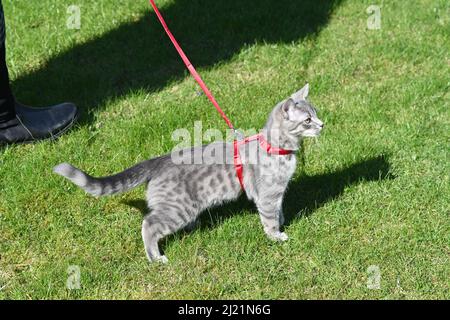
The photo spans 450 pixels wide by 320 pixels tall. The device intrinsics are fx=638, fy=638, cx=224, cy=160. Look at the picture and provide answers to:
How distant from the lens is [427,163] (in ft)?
16.4

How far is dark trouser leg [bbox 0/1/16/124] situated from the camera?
484 centimetres

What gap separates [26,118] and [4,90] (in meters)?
0.30

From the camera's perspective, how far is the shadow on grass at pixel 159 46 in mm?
5844

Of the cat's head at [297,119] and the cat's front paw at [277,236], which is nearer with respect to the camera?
the cat's head at [297,119]

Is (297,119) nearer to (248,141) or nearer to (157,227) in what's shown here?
(248,141)

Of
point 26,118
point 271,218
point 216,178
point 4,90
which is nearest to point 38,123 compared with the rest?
point 26,118

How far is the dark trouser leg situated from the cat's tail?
145cm

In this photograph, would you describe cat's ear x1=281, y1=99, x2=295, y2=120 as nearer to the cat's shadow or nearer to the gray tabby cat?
the gray tabby cat

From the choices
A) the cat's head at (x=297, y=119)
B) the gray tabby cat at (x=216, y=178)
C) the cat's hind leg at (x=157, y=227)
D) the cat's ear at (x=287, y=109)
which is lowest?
the cat's hind leg at (x=157, y=227)

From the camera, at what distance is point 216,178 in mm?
4172

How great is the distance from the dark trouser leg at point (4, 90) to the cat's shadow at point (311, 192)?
132cm

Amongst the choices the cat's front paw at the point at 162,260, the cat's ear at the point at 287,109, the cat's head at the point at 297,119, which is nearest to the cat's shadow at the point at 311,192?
the cat's front paw at the point at 162,260

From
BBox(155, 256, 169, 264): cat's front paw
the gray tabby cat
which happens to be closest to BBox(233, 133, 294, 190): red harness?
the gray tabby cat

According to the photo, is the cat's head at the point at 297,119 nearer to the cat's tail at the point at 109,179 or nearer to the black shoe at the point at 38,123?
the cat's tail at the point at 109,179
